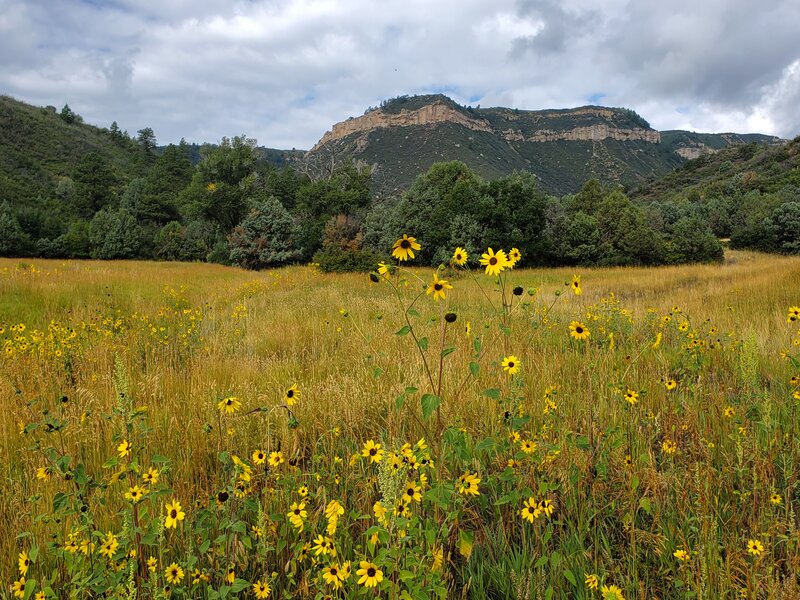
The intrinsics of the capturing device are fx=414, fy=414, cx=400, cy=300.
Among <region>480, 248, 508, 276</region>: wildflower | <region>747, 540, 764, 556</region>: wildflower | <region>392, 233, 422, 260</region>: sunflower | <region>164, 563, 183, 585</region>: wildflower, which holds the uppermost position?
<region>392, 233, 422, 260</region>: sunflower

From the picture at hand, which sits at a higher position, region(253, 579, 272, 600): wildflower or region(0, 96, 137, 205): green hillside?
region(0, 96, 137, 205): green hillside

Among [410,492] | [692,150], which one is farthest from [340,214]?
[692,150]

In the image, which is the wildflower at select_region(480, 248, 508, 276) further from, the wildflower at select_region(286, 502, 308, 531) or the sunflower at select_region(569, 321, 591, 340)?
the wildflower at select_region(286, 502, 308, 531)

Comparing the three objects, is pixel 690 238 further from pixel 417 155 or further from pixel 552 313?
pixel 417 155

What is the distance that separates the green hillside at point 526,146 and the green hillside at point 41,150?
34114mm

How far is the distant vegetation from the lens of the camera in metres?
25.2

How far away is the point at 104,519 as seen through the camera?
162 centimetres

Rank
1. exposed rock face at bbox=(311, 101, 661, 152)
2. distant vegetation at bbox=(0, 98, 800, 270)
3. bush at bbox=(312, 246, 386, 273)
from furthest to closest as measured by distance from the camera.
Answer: exposed rock face at bbox=(311, 101, 661, 152) < distant vegetation at bbox=(0, 98, 800, 270) < bush at bbox=(312, 246, 386, 273)

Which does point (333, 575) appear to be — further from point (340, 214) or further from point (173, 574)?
point (340, 214)

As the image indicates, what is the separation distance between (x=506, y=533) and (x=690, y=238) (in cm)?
3044

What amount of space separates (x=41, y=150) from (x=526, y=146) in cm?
8469

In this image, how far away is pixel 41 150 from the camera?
164 feet

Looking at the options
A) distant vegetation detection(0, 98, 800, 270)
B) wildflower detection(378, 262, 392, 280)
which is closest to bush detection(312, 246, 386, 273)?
distant vegetation detection(0, 98, 800, 270)

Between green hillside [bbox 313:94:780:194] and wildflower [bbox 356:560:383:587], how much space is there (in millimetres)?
63248
